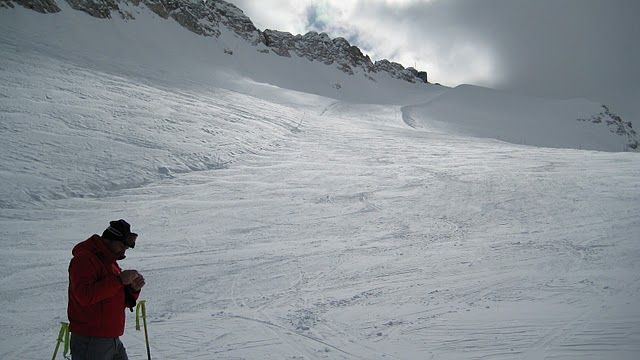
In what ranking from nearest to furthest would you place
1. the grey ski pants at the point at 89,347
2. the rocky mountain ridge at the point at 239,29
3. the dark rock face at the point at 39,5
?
the grey ski pants at the point at 89,347 → the dark rock face at the point at 39,5 → the rocky mountain ridge at the point at 239,29

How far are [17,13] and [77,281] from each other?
35300 millimetres

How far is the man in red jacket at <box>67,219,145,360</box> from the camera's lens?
2.67 meters

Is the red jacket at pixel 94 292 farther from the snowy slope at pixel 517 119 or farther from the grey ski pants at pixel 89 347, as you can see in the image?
the snowy slope at pixel 517 119

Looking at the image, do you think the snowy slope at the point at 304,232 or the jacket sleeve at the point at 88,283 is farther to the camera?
the snowy slope at the point at 304,232

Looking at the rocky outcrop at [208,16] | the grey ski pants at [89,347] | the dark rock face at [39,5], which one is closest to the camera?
the grey ski pants at [89,347]

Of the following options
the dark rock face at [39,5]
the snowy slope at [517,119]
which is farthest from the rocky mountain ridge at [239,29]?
the snowy slope at [517,119]

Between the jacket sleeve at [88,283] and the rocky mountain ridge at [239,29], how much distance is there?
117ft

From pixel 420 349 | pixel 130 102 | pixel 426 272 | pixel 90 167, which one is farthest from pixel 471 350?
pixel 130 102

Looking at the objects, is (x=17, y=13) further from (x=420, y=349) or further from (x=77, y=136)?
(x=420, y=349)

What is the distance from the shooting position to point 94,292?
265 centimetres

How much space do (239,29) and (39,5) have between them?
31.0 metres

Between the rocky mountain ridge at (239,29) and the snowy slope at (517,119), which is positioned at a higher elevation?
the rocky mountain ridge at (239,29)

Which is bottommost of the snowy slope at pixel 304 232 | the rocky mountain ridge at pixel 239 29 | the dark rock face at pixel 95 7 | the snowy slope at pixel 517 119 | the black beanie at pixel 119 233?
the snowy slope at pixel 304 232

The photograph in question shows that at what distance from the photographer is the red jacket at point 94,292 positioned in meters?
2.66
